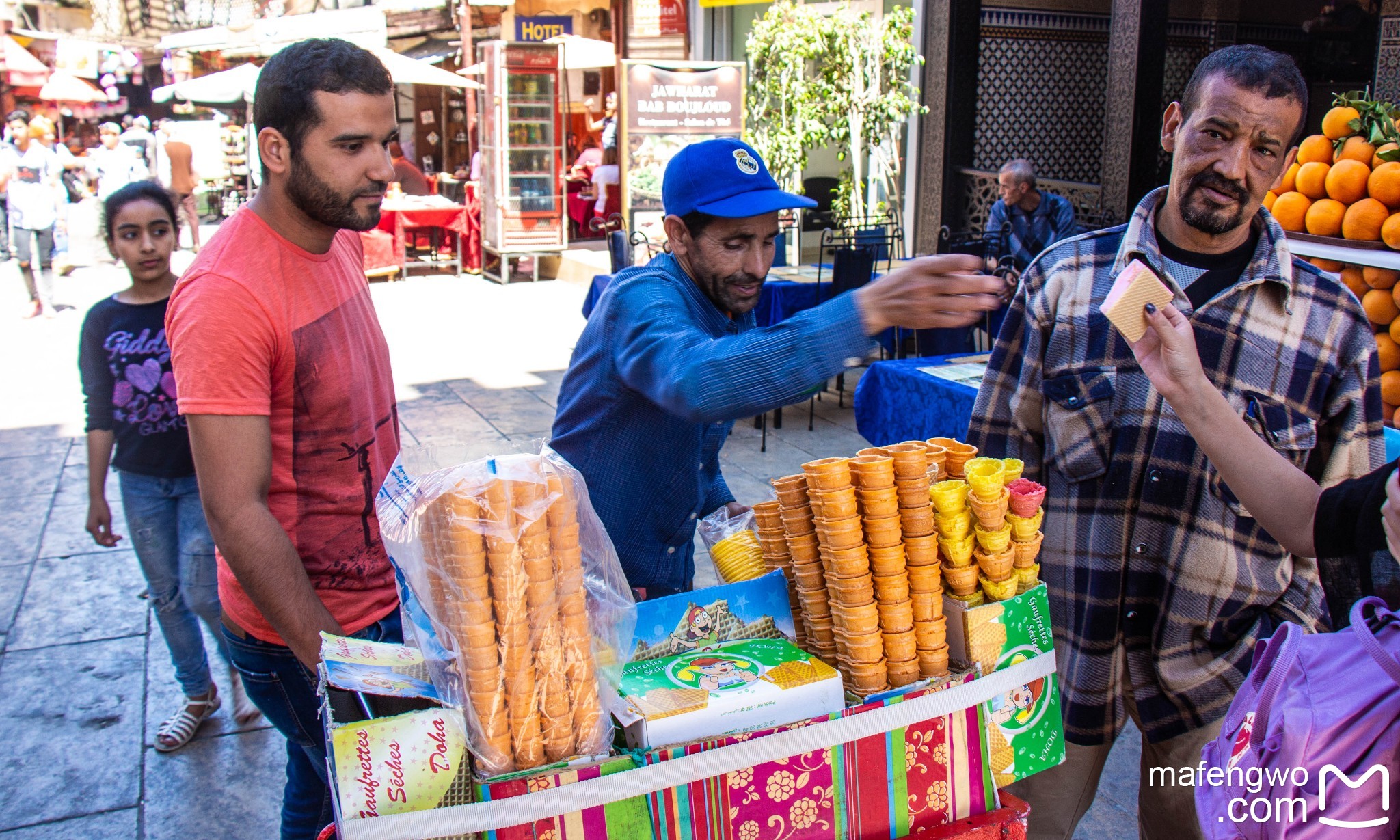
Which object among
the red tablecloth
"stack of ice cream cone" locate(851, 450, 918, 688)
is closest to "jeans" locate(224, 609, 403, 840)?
"stack of ice cream cone" locate(851, 450, 918, 688)

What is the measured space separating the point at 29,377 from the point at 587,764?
1007cm

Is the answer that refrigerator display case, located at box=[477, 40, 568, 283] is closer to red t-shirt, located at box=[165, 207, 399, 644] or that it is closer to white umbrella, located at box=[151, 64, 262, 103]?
white umbrella, located at box=[151, 64, 262, 103]

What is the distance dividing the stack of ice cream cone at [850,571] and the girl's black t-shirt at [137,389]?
269 centimetres

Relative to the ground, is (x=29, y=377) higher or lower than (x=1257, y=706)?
lower

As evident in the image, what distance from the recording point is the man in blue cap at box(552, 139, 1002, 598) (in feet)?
5.31

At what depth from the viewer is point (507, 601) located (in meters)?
1.46

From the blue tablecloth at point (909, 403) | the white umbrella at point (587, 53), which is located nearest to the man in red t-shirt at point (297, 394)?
the blue tablecloth at point (909, 403)

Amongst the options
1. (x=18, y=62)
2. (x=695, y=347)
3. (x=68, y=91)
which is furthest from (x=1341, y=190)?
(x=18, y=62)

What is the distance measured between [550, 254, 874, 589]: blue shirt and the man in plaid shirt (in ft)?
2.59

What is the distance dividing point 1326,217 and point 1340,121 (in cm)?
51

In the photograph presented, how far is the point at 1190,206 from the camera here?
88.2 inches

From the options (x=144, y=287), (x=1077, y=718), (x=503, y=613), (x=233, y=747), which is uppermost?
(x=144, y=287)

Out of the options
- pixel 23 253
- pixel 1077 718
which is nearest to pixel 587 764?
pixel 1077 718

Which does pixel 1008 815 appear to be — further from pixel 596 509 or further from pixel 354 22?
pixel 354 22
